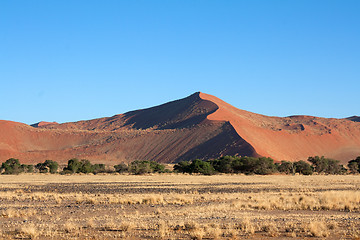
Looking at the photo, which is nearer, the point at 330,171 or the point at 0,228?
the point at 0,228

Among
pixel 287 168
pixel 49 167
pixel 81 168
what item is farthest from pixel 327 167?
pixel 49 167

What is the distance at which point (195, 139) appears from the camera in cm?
12456

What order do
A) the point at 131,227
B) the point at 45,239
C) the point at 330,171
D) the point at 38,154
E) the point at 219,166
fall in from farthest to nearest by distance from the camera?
1. the point at 38,154
2. the point at 330,171
3. the point at 219,166
4. the point at 131,227
5. the point at 45,239

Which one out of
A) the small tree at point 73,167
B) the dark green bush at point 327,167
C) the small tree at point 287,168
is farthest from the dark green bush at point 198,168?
the dark green bush at point 327,167

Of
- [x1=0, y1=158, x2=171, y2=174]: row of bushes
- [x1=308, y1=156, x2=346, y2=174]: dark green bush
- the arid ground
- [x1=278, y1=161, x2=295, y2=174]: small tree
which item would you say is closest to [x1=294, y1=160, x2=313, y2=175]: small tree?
[x1=278, y1=161, x2=295, y2=174]: small tree

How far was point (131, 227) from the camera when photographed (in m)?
14.9

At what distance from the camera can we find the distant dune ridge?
4670 inches

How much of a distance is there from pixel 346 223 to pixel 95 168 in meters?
69.5

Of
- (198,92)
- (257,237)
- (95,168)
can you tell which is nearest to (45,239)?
(257,237)

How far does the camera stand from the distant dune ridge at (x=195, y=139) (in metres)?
119

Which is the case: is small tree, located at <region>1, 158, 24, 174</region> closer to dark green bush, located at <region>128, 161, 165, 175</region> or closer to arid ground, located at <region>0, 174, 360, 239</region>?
dark green bush, located at <region>128, 161, 165, 175</region>

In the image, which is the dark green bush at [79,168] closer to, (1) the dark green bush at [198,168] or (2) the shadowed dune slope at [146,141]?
(1) the dark green bush at [198,168]

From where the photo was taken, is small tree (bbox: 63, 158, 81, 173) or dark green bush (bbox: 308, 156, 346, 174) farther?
dark green bush (bbox: 308, 156, 346, 174)

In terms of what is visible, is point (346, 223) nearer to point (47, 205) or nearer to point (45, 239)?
point (45, 239)
